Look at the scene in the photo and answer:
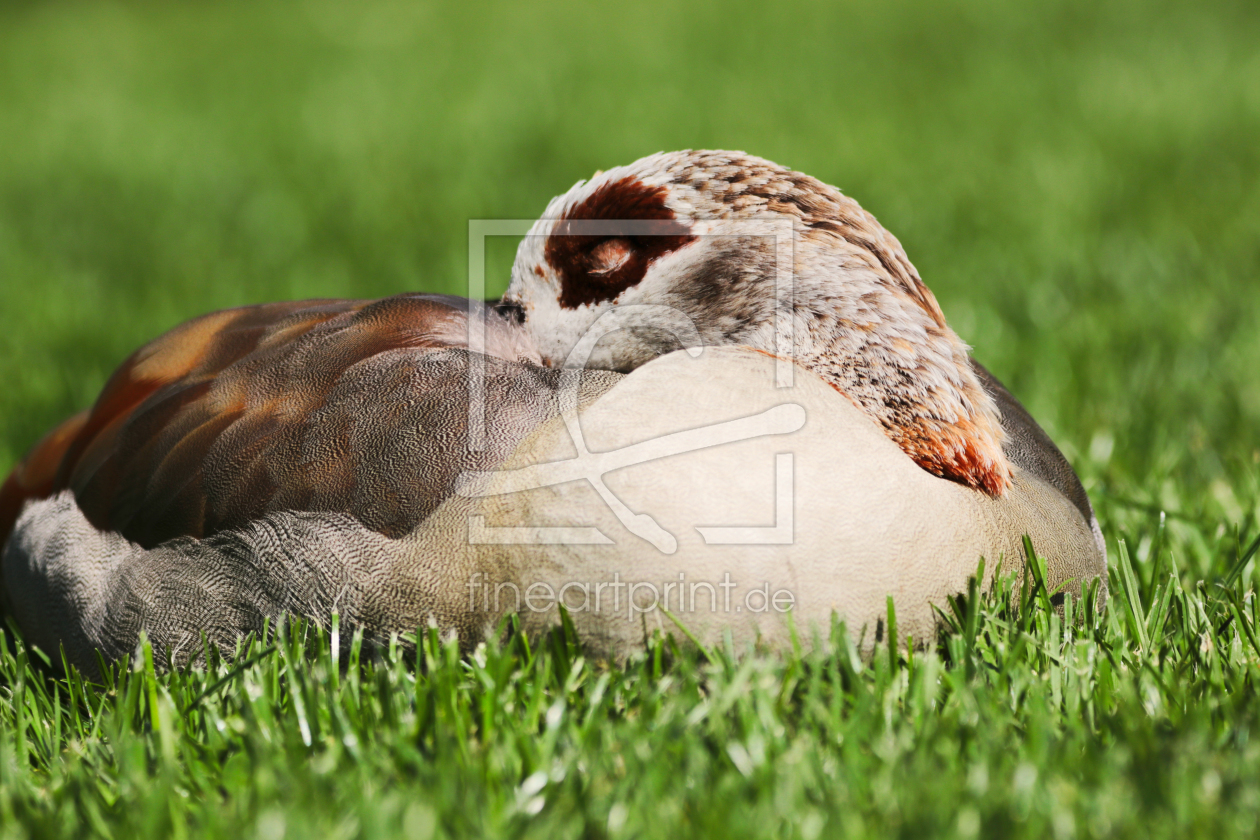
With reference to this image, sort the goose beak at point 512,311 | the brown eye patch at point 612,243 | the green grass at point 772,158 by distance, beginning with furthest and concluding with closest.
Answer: the goose beak at point 512,311, the brown eye patch at point 612,243, the green grass at point 772,158

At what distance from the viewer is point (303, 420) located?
199 centimetres

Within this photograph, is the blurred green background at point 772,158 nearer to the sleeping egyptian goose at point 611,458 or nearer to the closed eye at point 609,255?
the sleeping egyptian goose at point 611,458

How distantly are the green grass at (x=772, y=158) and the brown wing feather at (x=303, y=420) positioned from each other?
0.27m

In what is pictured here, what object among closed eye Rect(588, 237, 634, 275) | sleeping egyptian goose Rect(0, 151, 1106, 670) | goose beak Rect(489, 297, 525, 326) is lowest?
sleeping egyptian goose Rect(0, 151, 1106, 670)

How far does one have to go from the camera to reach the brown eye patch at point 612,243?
78.7 inches

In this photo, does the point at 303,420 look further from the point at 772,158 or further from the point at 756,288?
the point at 772,158

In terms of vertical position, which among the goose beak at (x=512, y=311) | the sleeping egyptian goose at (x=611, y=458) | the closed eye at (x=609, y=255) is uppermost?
the closed eye at (x=609, y=255)

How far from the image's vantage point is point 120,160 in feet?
26.6

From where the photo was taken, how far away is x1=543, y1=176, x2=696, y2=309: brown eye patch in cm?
200

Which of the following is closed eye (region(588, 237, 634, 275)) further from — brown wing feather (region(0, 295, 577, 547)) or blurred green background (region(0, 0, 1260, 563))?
blurred green background (region(0, 0, 1260, 563))

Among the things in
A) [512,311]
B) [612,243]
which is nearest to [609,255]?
[612,243]

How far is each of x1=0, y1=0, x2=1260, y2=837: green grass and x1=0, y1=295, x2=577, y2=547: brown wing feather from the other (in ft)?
0.89

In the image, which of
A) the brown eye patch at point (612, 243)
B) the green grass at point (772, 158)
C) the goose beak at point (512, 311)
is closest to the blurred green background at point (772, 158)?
the green grass at point (772, 158)

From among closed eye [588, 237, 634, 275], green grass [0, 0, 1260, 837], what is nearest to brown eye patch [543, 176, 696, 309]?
closed eye [588, 237, 634, 275]
